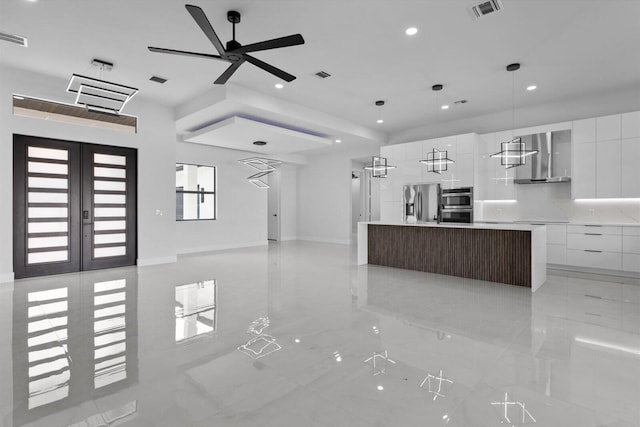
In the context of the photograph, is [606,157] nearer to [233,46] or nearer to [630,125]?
[630,125]

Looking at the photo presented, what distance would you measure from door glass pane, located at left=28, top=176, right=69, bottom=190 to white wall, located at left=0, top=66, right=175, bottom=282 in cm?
31

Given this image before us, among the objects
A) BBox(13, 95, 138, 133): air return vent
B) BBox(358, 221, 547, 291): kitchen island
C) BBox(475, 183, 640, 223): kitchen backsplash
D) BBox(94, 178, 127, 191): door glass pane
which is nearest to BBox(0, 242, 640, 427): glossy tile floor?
BBox(358, 221, 547, 291): kitchen island

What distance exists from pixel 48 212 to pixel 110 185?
112 cm

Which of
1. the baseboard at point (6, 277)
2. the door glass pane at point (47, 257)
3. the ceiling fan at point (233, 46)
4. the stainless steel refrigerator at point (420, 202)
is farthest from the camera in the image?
the stainless steel refrigerator at point (420, 202)

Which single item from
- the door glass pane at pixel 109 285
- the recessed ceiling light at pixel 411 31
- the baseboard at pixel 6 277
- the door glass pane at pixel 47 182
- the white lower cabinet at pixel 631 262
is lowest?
the door glass pane at pixel 109 285

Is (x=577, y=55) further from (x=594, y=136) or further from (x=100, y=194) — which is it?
(x=100, y=194)

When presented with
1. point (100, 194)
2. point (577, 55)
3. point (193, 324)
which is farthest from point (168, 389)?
point (577, 55)

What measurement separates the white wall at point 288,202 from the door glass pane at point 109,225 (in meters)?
5.66

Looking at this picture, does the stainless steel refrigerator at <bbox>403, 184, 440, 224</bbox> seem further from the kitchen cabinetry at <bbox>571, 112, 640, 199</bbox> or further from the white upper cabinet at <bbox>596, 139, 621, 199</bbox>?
the white upper cabinet at <bbox>596, 139, 621, 199</bbox>

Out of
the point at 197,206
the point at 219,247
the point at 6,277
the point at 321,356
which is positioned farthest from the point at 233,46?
the point at 219,247

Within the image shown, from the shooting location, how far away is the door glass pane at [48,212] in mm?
5707

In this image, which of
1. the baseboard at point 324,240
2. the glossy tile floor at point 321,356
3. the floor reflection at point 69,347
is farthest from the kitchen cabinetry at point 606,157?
the floor reflection at point 69,347

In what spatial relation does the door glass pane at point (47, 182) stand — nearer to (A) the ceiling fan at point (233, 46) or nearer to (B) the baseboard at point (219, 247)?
(B) the baseboard at point (219, 247)

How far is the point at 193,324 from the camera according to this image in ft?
11.1
